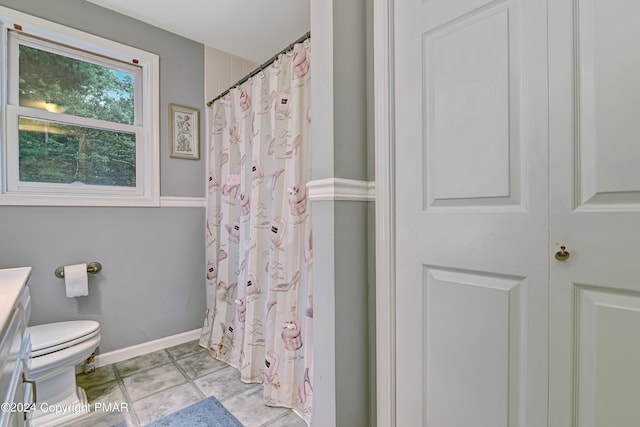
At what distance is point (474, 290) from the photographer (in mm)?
875

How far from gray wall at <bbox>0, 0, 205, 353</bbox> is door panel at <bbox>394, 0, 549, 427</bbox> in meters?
1.96

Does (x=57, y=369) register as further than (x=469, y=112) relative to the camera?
Yes

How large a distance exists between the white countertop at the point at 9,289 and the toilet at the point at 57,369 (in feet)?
1.81

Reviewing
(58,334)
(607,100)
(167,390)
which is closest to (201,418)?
(167,390)

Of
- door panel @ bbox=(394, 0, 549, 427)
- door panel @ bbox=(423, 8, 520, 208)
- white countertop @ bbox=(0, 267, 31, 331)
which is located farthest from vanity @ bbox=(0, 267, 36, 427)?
door panel @ bbox=(423, 8, 520, 208)

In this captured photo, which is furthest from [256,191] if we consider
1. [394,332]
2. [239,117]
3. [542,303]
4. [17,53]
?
[17,53]

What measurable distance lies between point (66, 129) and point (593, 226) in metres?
2.79

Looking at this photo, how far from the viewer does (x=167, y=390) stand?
169cm

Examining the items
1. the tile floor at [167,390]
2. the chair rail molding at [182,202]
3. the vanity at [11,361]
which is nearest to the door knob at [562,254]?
the vanity at [11,361]

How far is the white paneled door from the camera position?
661 millimetres

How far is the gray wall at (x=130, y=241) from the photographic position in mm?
1765

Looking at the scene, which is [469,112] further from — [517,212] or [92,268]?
[92,268]

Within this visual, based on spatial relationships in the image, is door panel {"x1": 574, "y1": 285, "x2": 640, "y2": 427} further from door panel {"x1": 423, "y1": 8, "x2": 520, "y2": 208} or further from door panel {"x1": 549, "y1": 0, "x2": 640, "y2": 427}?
door panel {"x1": 423, "y1": 8, "x2": 520, "y2": 208}

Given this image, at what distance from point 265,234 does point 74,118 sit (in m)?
1.57
